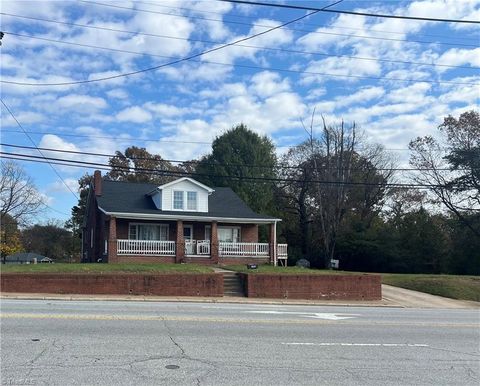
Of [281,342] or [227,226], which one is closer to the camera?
[281,342]

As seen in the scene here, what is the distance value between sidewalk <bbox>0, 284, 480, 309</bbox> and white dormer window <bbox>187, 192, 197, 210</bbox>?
1450 centimetres

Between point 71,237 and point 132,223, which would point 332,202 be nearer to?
point 132,223

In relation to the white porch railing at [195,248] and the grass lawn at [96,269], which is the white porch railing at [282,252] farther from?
the grass lawn at [96,269]

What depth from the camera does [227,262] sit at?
117 feet

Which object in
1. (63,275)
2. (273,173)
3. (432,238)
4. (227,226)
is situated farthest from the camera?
(273,173)

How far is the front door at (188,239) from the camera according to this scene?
3592 centimetres

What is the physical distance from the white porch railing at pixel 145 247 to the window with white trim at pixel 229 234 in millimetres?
4236

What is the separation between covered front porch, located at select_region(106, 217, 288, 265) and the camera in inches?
1345

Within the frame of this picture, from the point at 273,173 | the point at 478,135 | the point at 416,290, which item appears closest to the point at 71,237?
the point at 273,173

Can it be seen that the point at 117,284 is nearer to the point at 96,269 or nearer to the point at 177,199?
the point at 96,269

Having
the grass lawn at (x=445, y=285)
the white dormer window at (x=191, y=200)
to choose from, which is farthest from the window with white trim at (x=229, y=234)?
the grass lawn at (x=445, y=285)

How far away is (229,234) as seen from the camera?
1521 inches

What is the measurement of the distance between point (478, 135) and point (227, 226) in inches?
1061

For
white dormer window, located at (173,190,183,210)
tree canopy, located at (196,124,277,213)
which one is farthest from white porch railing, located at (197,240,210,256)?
Answer: tree canopy, located at (196,124,277,213)
